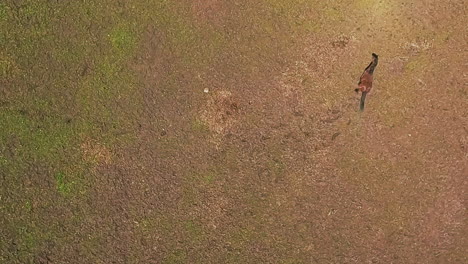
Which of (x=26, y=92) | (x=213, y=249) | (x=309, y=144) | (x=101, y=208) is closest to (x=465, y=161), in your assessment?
(x=309, y=144)

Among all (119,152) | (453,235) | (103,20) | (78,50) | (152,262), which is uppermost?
(103,20)

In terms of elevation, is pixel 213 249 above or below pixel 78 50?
below

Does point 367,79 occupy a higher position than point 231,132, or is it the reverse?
point 367,79

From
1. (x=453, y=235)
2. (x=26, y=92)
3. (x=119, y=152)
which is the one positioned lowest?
(x=453, y=235)

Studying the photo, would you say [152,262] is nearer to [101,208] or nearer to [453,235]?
[101,208]

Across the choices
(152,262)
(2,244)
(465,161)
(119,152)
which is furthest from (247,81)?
(2,244)

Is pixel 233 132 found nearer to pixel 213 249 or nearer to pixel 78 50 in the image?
pixel 213 249
